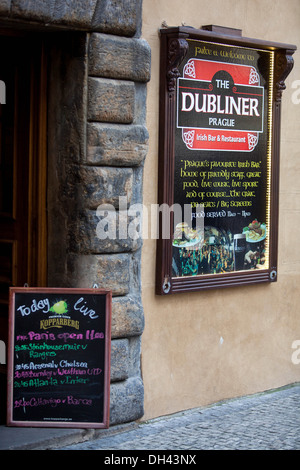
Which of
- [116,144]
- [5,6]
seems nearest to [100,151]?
[116,144]

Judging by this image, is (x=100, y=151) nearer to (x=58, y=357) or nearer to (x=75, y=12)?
(x=75, y=12)

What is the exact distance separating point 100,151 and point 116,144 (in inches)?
5.5

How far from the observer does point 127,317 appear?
6281 mm

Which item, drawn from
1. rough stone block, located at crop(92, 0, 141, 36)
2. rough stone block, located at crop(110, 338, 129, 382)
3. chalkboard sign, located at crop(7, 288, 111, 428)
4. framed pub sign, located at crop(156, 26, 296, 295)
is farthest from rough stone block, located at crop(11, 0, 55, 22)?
rough stone block, located at crop(110, 338, 129, 382)

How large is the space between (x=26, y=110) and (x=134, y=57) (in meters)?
0.84

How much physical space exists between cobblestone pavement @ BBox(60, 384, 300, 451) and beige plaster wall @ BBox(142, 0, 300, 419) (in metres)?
0.16

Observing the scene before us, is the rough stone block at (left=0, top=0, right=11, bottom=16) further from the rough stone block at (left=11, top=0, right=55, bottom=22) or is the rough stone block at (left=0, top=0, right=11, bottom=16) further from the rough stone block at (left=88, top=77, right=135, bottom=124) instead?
the rough stone block at (left=88, top=77, right=135, bottom=124)

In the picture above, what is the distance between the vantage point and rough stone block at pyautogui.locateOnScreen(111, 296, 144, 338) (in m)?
6.22

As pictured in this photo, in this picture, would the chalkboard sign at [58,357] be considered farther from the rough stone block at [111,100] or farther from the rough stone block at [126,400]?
the rough stone block at [111,100]

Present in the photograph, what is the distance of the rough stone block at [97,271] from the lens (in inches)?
240

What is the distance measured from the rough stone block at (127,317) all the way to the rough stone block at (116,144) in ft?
3.13

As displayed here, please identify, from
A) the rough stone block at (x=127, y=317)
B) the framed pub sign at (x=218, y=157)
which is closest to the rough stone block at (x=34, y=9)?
the framed pub sign at (x=218, y=157)
